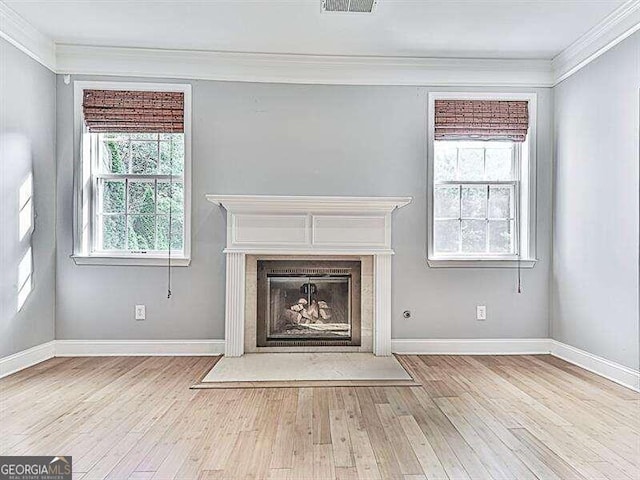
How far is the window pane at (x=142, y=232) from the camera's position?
12.9ft

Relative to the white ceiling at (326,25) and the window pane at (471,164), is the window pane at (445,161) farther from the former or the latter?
the white ceiling at (326,25)

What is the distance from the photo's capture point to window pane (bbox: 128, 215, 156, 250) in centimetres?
392

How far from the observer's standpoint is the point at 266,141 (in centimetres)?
392

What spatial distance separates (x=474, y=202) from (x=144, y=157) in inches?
116

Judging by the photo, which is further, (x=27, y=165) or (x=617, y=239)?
(x=27, y=165)

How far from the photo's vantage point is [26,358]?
136 inches

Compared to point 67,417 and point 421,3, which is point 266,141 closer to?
point 421,3

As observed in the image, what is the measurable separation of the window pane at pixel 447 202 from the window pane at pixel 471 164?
148 millimetres

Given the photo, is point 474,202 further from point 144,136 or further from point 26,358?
point 26,358

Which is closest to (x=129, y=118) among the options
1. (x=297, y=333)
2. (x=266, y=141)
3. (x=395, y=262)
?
(x=266, y=141)

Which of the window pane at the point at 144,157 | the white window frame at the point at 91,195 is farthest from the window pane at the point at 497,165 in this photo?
the window pane at the point at 144,157

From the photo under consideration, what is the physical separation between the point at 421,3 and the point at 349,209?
1.58 metres

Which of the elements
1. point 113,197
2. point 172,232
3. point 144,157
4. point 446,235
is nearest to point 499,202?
point 446,235

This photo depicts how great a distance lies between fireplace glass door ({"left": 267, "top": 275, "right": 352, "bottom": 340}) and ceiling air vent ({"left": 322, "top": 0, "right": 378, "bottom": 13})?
6.84 ft
